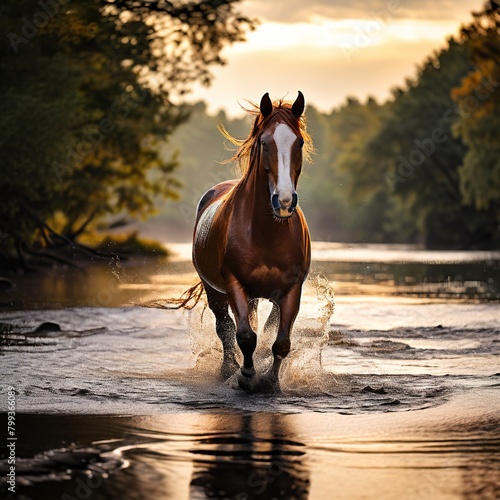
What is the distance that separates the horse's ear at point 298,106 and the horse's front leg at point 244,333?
1.60 metres

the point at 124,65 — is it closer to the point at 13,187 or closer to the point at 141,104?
the point at 141,104

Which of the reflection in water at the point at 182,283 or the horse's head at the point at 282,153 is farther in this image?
the reflection in water at the point at 182,283

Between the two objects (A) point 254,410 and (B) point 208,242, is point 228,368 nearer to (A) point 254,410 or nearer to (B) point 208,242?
(B) point 208,242

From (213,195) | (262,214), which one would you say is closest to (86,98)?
(213,195)

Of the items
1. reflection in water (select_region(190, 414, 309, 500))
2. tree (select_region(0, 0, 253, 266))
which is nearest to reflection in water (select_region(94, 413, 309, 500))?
reflection in water (select_region(190, 414, 309, 500))

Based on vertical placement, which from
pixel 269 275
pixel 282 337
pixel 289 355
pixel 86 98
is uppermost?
pixel 86 98

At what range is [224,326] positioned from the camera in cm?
1223

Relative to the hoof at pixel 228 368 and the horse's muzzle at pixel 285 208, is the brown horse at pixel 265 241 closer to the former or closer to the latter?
the horse's muzzle at pixel 285 208

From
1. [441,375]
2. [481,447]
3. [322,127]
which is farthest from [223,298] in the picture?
[322,127]

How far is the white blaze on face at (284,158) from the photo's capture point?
30.1 ft

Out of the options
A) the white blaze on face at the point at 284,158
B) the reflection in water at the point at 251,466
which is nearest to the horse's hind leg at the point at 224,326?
the white blaze on face at the point at 284,158

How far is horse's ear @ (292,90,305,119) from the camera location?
386 inches

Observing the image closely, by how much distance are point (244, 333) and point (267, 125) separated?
185 cm

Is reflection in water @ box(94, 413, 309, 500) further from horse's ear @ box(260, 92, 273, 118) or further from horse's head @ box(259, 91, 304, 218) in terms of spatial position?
horse's ear @ box(260, 92, 273, 118)
